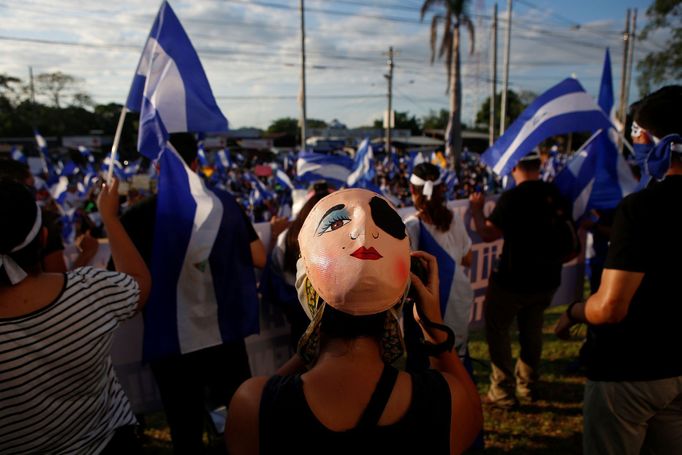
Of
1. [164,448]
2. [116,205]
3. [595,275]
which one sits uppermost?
[116,205]

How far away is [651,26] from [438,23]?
50.6 feet

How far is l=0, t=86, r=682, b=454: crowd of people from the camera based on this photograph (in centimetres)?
111

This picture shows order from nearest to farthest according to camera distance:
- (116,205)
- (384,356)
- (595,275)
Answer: (384,356) → (116,205) → (595,275)

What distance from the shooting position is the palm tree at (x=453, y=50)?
22.6 metres

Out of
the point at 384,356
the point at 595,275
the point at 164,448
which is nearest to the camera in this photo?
the point at 384,356

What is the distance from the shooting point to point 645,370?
181 centimetres

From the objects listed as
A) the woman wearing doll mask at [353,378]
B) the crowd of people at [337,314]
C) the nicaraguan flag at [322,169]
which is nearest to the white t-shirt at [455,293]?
the crowd of people at [337,314]

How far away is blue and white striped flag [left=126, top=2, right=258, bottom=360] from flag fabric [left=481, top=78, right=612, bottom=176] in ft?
6.87

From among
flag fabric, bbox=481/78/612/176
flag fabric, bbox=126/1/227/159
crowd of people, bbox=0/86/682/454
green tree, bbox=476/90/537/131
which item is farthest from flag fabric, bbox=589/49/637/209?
green tree, bbox=476/90/537/131

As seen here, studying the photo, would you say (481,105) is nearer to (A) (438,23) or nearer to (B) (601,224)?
(A) (438,23)

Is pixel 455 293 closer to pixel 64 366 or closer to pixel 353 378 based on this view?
pixel 353 378

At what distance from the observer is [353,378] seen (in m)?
1.12

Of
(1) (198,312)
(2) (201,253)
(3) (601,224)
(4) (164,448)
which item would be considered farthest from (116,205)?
(3) (601,224)

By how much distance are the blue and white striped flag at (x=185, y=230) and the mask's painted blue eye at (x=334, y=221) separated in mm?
1403
